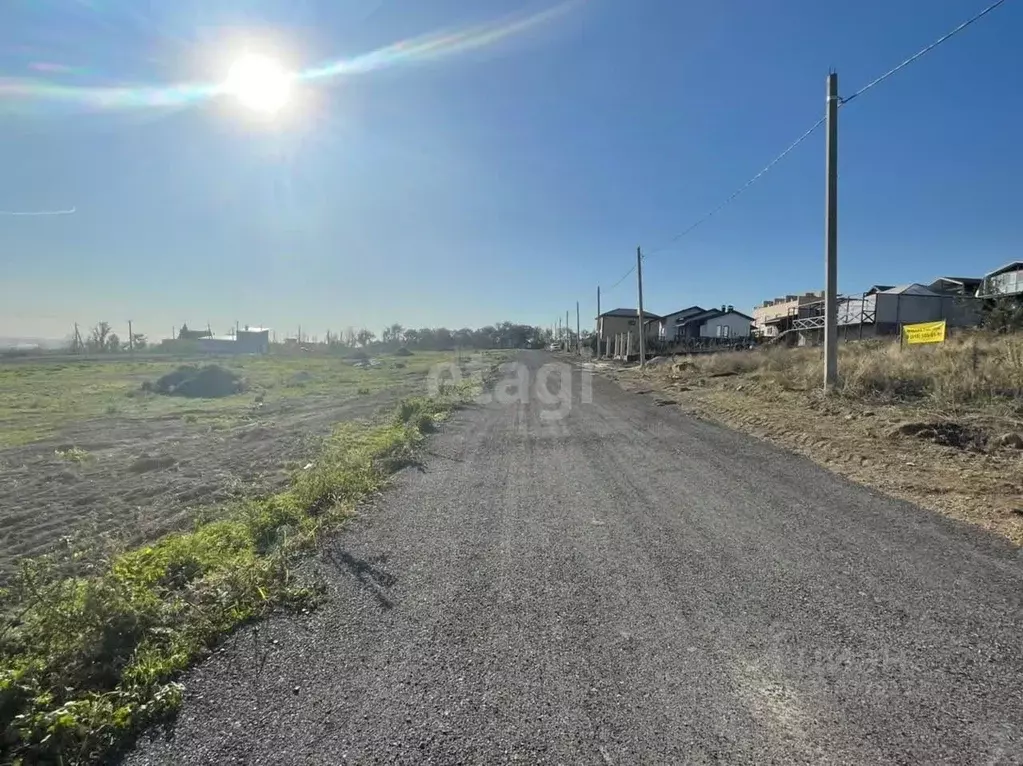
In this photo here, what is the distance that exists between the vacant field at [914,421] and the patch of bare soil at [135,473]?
7.82 m

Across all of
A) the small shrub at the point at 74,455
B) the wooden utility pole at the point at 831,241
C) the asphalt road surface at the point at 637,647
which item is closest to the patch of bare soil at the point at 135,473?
the small shrub at the point at 74,455

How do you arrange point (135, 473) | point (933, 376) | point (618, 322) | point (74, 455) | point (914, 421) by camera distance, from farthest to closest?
point (618, 322) < point (933, 376) < point (74, 455) < point (135, 473) < point (914, 421)

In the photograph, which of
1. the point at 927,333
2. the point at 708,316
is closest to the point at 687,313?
the point at 708,316

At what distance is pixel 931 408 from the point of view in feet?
27.7

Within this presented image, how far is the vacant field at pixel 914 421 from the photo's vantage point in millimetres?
5301

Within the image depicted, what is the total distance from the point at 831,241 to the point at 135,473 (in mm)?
13931

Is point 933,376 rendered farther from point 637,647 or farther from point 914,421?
point 637,647

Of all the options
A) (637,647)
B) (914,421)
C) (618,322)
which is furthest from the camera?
(618,322)

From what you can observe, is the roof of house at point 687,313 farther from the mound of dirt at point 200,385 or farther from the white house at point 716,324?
the mound of dirt at point 200,385

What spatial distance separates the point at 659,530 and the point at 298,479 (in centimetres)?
472

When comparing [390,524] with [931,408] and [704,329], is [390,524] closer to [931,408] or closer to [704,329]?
[931,408]

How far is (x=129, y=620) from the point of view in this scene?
291 centimetres

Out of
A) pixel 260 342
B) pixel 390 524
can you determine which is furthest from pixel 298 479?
pixel 260 342

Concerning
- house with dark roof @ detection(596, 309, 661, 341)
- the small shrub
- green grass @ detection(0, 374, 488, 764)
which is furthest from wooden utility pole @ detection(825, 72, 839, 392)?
house with dark roof @ detection(596, 309, 661, 341)
